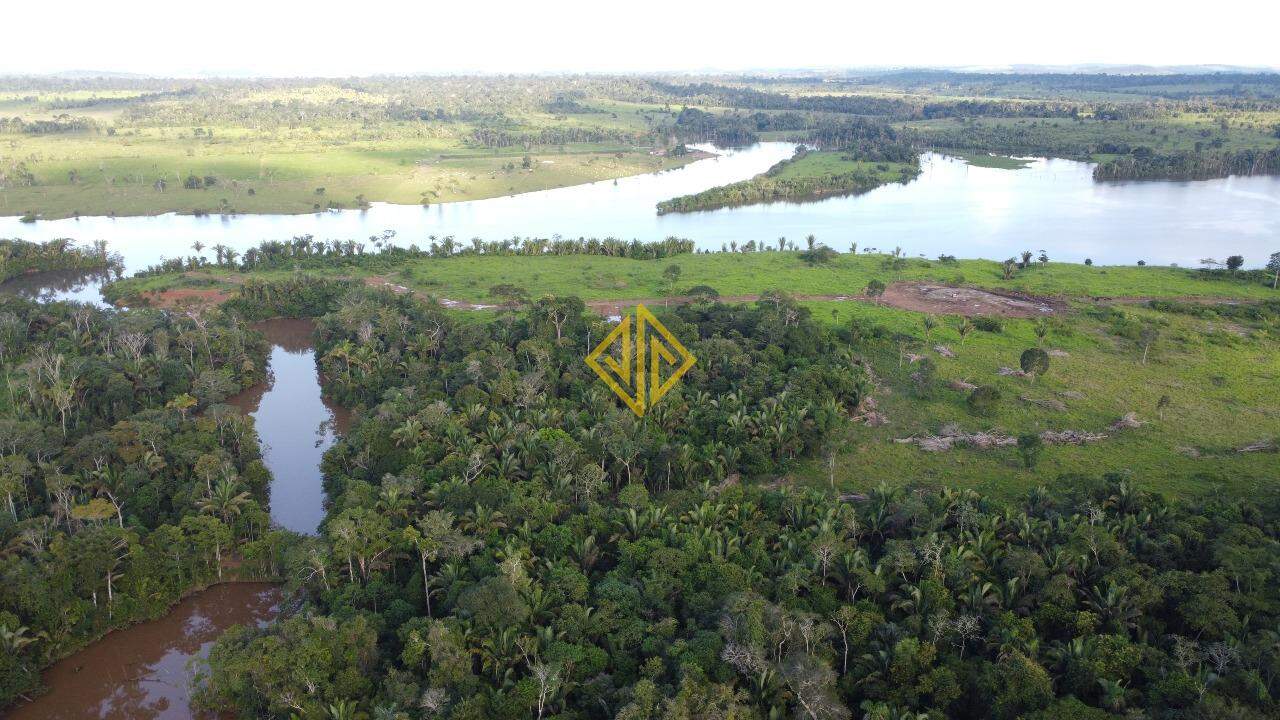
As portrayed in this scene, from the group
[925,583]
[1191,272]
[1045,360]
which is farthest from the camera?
[1191,272]

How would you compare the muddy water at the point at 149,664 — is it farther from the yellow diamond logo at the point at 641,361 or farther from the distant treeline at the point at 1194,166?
the distant treeline at the point at 1194,166

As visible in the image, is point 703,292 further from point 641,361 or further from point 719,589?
point 719,589

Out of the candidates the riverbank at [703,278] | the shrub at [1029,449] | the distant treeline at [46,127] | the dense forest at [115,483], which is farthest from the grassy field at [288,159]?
the shrub at [1029,449]

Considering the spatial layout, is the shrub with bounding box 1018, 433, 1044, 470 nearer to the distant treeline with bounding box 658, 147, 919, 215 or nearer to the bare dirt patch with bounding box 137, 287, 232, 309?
the bare dirt patch with bounding box 137, 287, 232, 309

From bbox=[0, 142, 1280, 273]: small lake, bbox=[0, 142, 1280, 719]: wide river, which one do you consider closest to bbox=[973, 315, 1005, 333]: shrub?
bbox=[0, 142, 1280, 719]: wide river

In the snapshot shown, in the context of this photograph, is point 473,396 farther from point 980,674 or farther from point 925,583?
point 980,674

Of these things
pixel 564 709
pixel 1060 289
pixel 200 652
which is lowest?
pixel 200 652

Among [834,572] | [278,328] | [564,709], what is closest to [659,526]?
[834,572]
